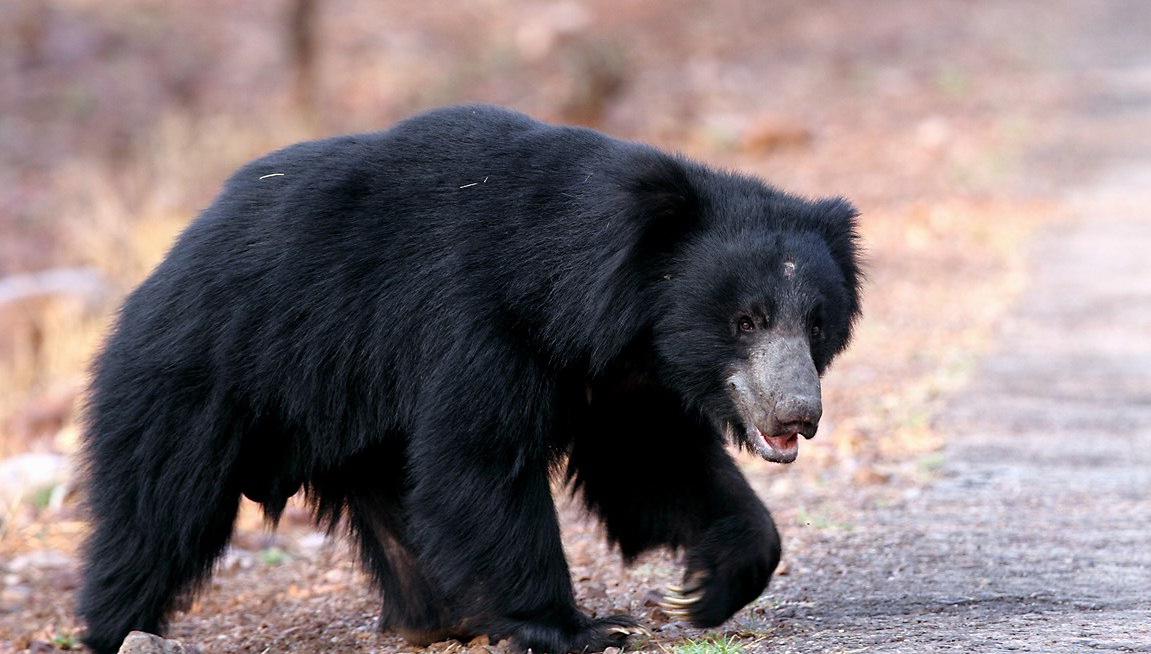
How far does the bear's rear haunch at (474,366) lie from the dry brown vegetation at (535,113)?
0.47 meters

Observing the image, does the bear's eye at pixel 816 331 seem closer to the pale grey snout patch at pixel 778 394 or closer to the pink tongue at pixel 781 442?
the pale grey snout patch at pixel 778 394

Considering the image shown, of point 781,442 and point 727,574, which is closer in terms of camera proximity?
point 781,442

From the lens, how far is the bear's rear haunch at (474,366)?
3420mm

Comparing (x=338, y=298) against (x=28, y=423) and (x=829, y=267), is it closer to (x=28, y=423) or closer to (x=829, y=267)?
(x=829, y=267)

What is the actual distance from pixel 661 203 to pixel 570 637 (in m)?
1.04

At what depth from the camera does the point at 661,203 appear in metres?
3.43

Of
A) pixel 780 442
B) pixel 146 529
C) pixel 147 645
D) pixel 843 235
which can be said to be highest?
pixel 843 235

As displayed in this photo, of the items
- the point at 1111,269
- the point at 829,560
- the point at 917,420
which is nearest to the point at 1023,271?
the point at 1111,269

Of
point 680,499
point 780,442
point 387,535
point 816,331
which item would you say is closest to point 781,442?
point 780,442

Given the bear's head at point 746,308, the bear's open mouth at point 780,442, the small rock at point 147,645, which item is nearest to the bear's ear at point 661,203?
the bear's head at point 746,308

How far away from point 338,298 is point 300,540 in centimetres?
222

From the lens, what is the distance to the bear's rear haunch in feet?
11.2

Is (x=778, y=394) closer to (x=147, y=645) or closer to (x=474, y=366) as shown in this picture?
(x=474, y=366)

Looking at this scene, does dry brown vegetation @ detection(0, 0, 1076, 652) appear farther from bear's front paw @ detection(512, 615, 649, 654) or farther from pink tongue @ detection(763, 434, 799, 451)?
pink tongue @ detection(763, 434, 799, 451)
